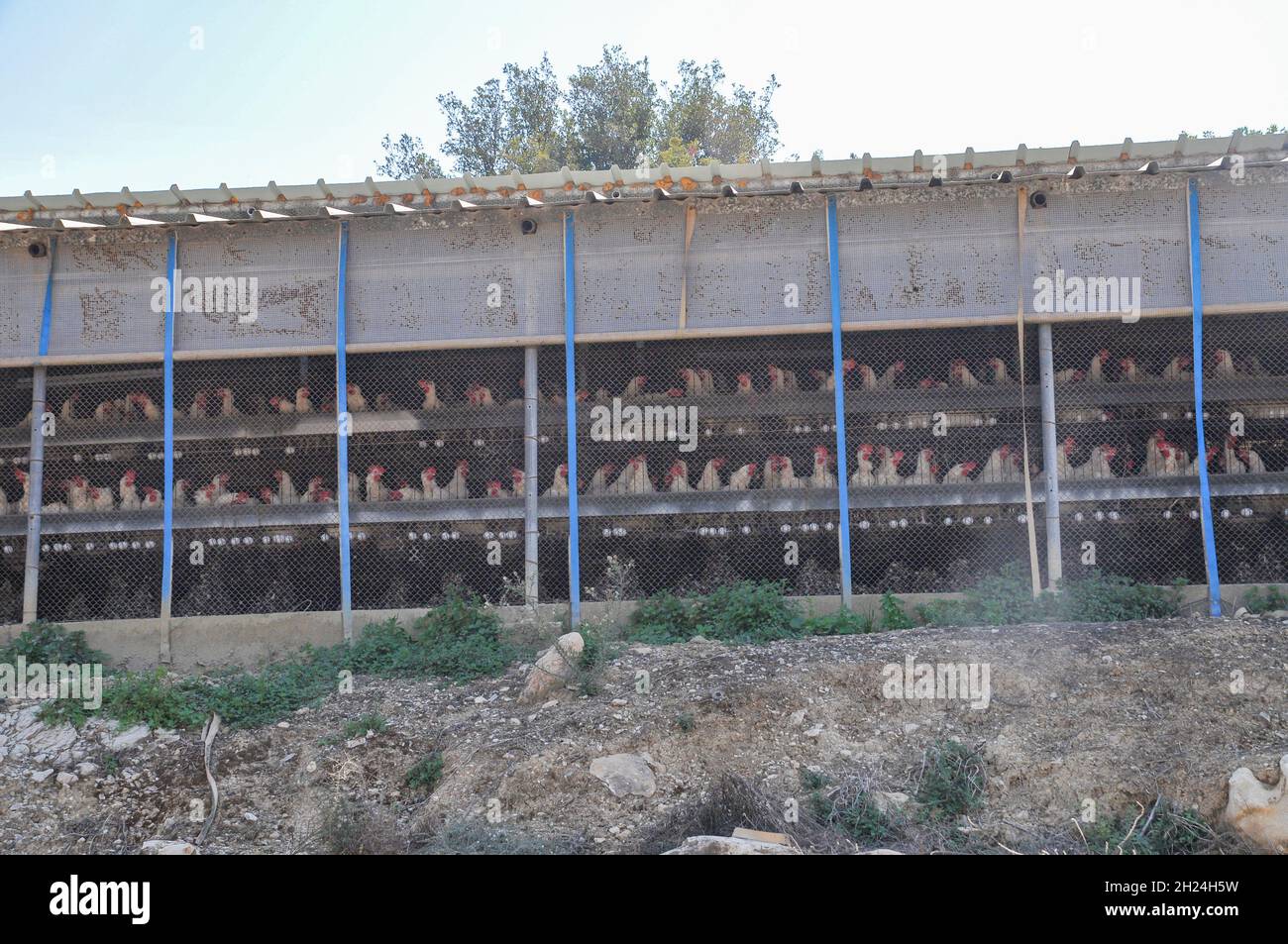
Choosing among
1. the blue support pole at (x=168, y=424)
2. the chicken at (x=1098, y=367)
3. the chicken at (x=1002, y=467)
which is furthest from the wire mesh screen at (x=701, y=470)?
the blue support pole at (x=168, y=424)

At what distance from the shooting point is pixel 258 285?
10.5 m

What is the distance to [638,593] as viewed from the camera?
11.0m

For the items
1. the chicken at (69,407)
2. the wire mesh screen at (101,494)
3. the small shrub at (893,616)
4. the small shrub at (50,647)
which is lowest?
the small shrub at (50,647)

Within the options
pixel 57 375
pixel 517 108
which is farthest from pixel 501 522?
pixel 517 108

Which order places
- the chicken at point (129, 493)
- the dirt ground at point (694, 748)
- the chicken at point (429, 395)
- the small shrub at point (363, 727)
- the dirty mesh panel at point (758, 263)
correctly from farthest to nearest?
the chicken at point (429, 395) → the chicken at point (129, 493) → the dirty mesh panel at point (758, 263) → the small shrub at point (363, 727) → the dirt ground at point (694, 748)

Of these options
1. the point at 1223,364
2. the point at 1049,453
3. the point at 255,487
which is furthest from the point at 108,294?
the point at 1223,364

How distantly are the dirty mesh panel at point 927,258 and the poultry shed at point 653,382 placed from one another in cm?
3

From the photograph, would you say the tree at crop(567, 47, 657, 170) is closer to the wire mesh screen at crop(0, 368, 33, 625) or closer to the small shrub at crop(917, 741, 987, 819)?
the wire mesh screen at crop(0, 368, 33, 625)

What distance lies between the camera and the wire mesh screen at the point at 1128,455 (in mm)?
10258

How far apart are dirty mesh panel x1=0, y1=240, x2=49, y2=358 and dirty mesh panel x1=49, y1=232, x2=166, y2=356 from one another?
0.20 metres

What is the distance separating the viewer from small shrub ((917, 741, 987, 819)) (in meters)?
6.86

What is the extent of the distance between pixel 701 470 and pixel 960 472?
109 inches

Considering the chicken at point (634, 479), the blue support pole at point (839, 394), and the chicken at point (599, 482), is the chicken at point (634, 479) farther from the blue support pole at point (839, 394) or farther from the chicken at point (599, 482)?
the blue support pole at point (839, 394)

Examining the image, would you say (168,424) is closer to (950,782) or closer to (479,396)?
(479,396)
